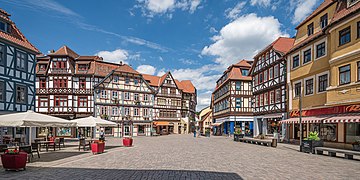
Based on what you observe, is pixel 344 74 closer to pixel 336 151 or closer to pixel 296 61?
pixel 336 151

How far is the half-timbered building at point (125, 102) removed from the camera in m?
44.8

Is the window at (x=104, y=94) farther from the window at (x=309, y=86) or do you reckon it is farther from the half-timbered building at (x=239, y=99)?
the window at (x=309, y=86)

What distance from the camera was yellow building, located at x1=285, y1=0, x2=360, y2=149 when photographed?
1809cm

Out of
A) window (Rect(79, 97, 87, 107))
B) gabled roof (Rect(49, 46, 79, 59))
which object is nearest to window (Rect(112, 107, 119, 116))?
window (Rect(79, 97, 87, 107))

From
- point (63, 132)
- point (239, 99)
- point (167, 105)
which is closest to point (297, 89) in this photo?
point (239, 99)

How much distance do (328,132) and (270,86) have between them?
10759mm

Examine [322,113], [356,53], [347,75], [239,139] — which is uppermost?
[356,53]

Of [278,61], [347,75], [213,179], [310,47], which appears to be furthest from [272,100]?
[213,179]

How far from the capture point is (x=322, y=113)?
71.0 ft

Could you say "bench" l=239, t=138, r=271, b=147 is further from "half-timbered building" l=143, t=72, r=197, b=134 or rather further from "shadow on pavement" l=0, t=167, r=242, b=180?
"half-timbered building" l=143, t=72, r=197, b=134

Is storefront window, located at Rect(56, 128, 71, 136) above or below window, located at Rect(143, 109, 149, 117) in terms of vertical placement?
below

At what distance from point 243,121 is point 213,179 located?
37.6 m

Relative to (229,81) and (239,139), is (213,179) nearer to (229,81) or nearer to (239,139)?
(239,139)

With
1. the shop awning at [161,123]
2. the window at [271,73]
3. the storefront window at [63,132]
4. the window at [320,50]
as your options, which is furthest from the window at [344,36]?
the shop awning at [161,123]
